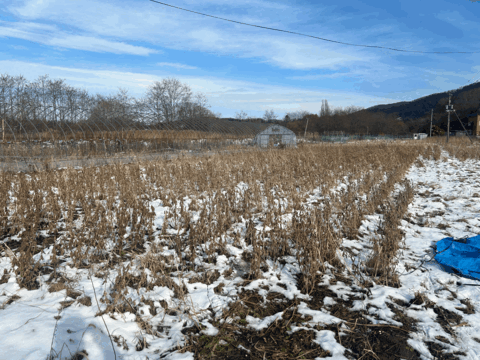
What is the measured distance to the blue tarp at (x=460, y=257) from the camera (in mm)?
3678

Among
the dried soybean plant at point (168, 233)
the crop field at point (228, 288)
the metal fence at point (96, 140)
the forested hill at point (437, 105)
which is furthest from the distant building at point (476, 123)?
the crop field at point (228, 288)

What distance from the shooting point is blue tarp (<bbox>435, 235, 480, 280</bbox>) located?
368cm

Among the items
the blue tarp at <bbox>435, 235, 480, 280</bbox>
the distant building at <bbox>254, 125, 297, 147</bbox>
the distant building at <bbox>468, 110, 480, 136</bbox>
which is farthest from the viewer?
the distant building at <bbox>468, 110, 480, 136</bbox>

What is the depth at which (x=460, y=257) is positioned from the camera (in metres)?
3.87

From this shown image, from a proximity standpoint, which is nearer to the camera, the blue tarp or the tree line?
the blue tarp

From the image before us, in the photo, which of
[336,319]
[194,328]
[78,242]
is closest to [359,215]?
[336,319]

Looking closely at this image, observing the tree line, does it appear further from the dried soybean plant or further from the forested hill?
the dried soybean plant

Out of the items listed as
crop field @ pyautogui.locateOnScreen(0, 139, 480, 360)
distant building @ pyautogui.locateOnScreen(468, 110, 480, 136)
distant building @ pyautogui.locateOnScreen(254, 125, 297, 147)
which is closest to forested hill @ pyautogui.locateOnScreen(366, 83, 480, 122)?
distant building @ pyautogui.locateOnScreen(468, 110, 480, 136)

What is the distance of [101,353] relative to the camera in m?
2.28

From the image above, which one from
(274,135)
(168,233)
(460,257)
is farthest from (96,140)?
(274,135)

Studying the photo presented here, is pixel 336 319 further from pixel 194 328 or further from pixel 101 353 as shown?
pixel 101 353

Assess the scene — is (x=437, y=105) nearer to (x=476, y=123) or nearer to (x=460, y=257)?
(x=476, y=123)

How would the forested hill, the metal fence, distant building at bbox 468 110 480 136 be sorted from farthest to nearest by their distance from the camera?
the forested hill
distant building at bbox 468 110 480 136
the metal fence

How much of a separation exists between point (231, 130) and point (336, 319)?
84.4ft
